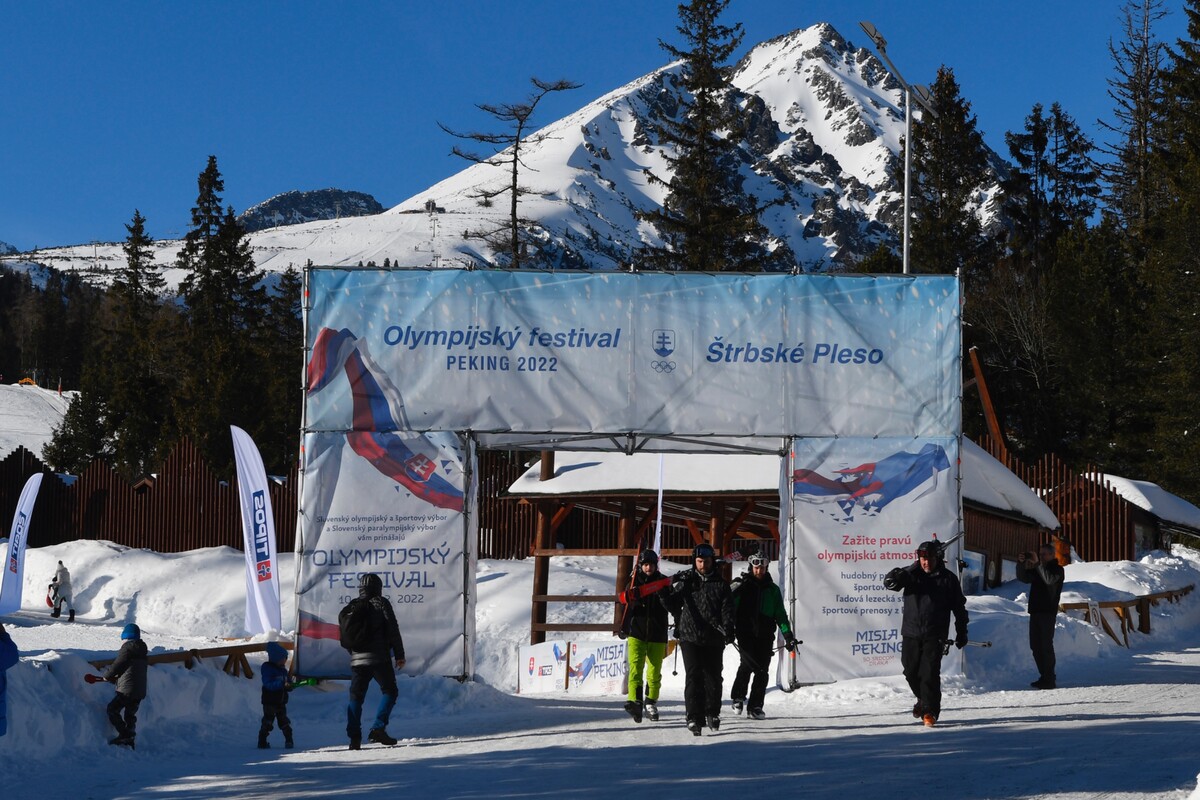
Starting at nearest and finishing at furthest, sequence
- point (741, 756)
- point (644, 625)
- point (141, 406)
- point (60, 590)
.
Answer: point (741, 756)
point (644, 625)
point (60, 590)
point (141, 406)

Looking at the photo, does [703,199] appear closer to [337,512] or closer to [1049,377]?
[1049,377]

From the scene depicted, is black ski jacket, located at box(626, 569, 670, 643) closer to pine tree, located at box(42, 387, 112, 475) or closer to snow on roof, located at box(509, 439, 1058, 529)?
snow on roof, located at box(509, 439, 1058, 529)

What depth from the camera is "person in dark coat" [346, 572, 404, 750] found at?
11.8 metres

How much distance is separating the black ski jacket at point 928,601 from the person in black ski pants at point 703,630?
1428 mm

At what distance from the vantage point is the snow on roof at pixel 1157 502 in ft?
124

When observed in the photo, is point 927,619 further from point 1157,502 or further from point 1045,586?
point 1157,502

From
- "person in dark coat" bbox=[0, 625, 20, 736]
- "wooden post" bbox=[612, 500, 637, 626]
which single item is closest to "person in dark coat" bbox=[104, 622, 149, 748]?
"person in dark coat" bbox=[0, 625, 20, 736]


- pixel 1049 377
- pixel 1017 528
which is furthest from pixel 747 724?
pixel 1049 377

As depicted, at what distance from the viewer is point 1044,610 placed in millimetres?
15305

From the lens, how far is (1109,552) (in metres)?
37.3

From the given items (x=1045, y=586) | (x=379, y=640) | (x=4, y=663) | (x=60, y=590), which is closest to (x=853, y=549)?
(x=1045, y=586)

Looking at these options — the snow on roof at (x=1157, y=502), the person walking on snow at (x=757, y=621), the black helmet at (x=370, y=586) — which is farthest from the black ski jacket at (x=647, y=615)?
the snow on roof at (x=1157, y=502)

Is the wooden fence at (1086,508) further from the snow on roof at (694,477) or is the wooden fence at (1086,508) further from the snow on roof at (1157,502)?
the snow on roof at (694,477)

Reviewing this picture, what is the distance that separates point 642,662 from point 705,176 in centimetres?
3647
